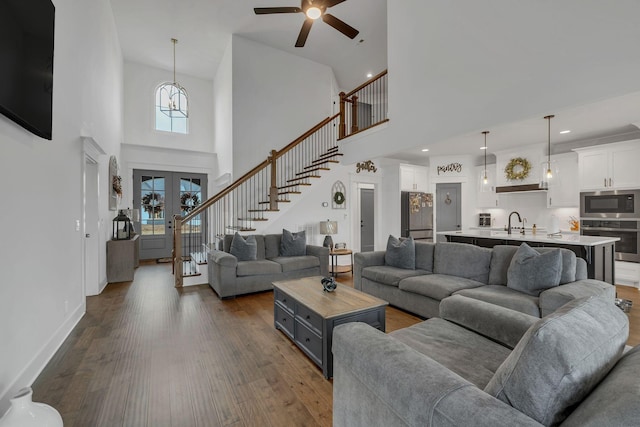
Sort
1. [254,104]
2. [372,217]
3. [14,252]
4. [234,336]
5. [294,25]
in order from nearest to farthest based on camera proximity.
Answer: [14,252] → [234,336] → [294,25] → [254,104] → [372,217]

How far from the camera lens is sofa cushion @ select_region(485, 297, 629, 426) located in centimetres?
91

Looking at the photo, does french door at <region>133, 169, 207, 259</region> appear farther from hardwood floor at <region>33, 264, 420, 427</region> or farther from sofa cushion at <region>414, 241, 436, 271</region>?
sofa cushion at <region>414, 241, 436, 271</region>

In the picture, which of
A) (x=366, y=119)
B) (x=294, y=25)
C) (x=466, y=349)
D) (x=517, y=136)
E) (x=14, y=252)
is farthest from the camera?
(x=366, y=119)

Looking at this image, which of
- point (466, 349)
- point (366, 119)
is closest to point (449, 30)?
point (466, 349)

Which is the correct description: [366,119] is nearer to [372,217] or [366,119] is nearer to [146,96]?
[372,217]

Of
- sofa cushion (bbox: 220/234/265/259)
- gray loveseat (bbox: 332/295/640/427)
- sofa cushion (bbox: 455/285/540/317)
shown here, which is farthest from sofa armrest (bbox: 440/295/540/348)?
sofa cushion (bbox: 220/234/265/259)

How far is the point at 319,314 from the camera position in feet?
7.59

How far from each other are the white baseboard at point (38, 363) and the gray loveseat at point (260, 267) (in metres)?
1.67

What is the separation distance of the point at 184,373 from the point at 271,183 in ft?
13.6

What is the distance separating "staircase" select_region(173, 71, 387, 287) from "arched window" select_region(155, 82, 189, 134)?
8.57ft

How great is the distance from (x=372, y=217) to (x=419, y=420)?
7284mm

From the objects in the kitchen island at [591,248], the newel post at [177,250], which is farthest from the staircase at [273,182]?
the kitchen island at [591,248]

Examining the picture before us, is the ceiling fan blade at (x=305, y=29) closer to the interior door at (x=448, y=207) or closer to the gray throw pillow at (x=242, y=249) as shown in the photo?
the gray throw pillow at (x=242, y=249)

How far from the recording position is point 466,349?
176cm
